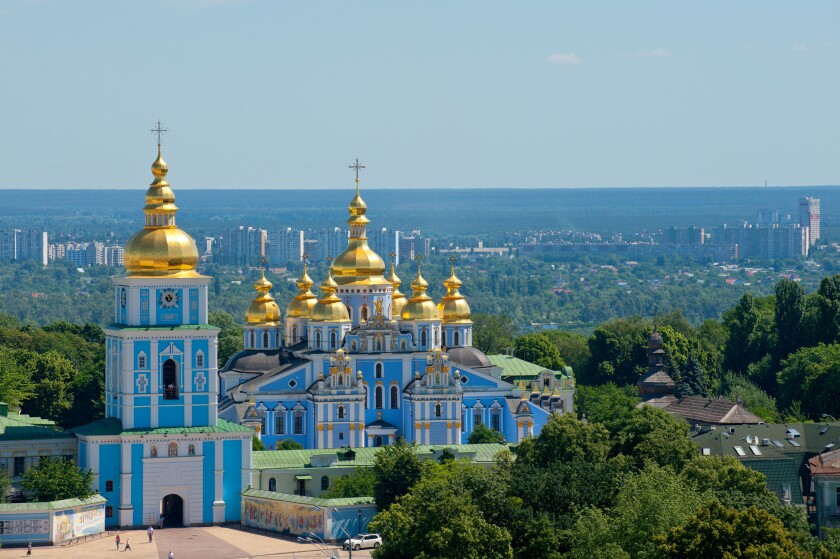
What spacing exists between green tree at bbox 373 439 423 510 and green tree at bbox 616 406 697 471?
435 centimetres

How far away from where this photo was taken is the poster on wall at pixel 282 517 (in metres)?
46.3

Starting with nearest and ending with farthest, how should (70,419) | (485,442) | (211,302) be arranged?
1. (485,442)
2. (70,419)
3. (211,302)

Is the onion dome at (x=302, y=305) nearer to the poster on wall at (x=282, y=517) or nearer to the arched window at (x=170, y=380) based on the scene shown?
the arched window at (x=170, y=380)

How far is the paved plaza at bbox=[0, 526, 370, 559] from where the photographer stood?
4409 cm

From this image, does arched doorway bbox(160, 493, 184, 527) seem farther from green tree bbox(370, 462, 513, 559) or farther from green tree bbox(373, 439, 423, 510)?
green tree bbox(370, 462, 513, 559)

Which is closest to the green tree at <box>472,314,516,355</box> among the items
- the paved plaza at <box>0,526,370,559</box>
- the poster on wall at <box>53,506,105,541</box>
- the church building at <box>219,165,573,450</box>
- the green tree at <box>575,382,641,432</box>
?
the green tree at <box>575,382,641,432</box>

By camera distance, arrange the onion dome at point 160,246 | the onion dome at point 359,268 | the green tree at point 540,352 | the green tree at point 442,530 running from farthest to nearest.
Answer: the green tree at point 540,352 → the onion dome at point 359,268 → the onion dome at point 160,246 → the green tree at point 442,530

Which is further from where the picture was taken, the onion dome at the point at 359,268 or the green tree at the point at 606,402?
the onion dome at the point at 359,268

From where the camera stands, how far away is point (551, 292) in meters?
186

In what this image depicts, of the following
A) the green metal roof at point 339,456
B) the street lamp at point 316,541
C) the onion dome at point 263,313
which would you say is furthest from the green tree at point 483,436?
the street lamp at point 316,541

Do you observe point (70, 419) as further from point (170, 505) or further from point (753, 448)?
point (753, 448)

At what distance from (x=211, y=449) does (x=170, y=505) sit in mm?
1498

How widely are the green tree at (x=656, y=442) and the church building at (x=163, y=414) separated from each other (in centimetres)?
815

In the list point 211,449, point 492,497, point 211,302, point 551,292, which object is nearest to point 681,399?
point 211,449
